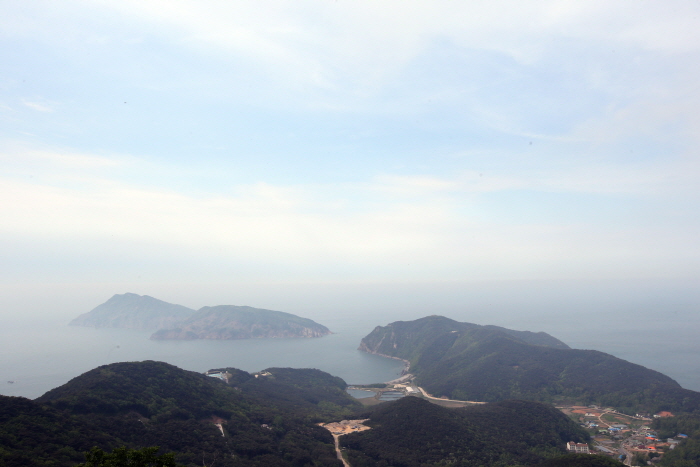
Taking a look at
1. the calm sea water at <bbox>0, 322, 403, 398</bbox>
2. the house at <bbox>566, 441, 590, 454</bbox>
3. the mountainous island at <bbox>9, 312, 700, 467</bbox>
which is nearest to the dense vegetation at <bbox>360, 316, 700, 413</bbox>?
the mountainous island at <bbox>9, 312, 700, 467</bbox>

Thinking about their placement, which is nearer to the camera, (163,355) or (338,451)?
(338,451)

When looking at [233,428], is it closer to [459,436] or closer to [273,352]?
[459,436]

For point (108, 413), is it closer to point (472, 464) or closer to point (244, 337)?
point (472, 464)

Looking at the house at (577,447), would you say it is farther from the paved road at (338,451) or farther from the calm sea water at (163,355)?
the calm sea water at (163,355)

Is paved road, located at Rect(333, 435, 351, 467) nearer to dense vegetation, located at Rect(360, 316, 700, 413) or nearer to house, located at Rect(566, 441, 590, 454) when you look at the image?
house, located at Rect(566, 441, 590, 454)

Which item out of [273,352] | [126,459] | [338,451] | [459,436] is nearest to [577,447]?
[459,436]

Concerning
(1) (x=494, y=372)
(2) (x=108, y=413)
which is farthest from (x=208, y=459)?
(1) (x=494, y=372)
